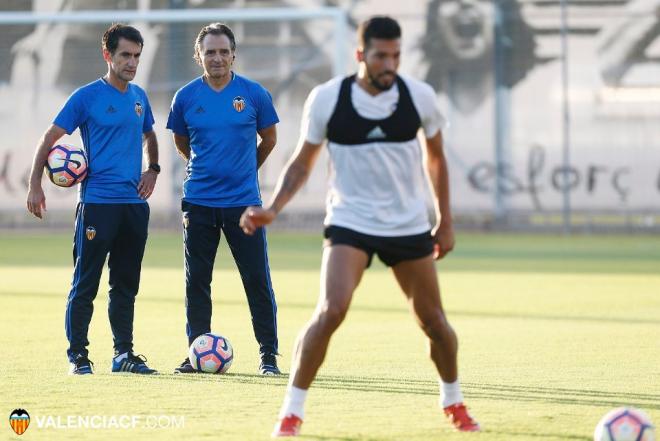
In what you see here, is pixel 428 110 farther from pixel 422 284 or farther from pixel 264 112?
pixel 264 112

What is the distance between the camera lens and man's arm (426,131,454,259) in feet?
24.8

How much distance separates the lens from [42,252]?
2459 cm

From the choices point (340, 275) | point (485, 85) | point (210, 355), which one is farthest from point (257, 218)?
point (485, 85)

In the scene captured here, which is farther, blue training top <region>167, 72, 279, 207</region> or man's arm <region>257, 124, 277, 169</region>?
man's arm <region>257, 124, 277, 169</region>

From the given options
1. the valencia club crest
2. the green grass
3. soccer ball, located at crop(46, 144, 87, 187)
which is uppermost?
the valencia club crest

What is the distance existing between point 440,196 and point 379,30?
3.14 ft

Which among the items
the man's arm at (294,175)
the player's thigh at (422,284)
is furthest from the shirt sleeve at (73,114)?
the player's thigh at (422,284)

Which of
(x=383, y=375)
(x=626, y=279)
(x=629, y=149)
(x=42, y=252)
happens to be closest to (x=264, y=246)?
(x=383, y=375)

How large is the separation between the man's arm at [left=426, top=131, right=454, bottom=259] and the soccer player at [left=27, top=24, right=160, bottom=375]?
3053mm

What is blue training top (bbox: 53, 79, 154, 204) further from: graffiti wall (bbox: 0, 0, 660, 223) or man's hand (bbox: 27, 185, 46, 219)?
graffiti wall (bbox: 0, 0, 660, 223)

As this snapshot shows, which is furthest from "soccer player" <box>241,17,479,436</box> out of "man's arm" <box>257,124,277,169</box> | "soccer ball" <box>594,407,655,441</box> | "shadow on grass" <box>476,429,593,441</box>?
"man's arm" <box>257,124,277,169</box>

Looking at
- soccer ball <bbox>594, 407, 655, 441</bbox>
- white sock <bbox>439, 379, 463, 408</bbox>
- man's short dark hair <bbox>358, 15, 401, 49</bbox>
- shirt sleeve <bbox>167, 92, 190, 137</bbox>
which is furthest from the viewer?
shirt sleeve <bbox>167, 92, 190, 137</bbox>

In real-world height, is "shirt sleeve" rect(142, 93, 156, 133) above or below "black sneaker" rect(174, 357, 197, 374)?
above

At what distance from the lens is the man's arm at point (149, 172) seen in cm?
1012
